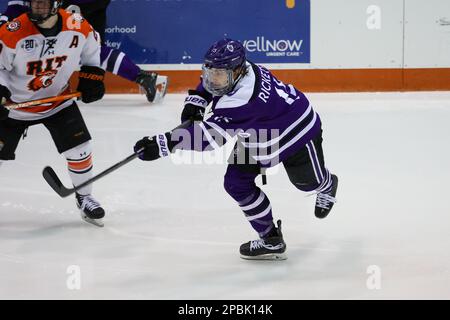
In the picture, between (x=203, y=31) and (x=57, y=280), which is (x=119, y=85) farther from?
(x=57, y=280)

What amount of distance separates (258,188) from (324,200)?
0.34 meters

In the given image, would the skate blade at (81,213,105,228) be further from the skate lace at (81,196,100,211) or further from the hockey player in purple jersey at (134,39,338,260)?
the hockey player in purple jersey at (134,39,338,260)

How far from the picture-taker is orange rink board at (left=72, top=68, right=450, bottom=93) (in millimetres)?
6477

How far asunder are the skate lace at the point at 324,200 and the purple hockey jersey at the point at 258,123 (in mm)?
306

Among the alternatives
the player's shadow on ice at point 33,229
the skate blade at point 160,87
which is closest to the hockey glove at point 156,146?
the player's shadow on ice at point 33,229

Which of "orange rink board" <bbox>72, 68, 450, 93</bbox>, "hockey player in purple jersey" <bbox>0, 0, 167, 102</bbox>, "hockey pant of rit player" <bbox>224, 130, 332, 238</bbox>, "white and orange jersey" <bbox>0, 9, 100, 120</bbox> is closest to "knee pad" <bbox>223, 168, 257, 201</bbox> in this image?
"hockey pant of rit player" <bbox>224, 130, 332, 238</bbox>

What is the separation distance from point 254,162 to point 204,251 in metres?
0.46

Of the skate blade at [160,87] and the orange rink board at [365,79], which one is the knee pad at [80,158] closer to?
the skate blade at [160,87]

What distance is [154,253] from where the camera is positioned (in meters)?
3.42

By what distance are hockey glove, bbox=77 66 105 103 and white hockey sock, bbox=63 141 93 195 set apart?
0.69ft

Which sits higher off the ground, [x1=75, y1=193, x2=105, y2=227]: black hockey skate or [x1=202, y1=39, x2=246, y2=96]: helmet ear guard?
[x1=202, y1=39, x2=246, y2=96]: helmet ear guard

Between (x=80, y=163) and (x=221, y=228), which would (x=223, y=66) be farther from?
(x=80, y=163)
